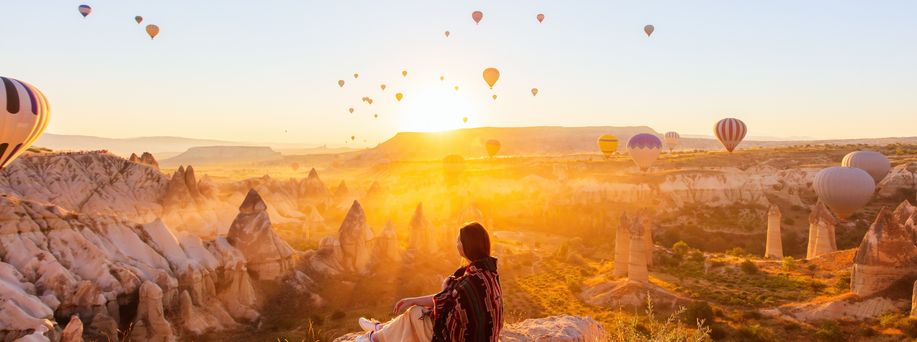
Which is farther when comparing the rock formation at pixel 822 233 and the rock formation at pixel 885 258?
the rock formation at pixel 822 233

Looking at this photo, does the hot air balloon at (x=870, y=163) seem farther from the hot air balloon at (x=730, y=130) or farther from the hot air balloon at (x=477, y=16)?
the hot air balloon at (x=477, y=16)

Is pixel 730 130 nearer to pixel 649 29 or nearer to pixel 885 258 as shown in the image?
pixel 649 29

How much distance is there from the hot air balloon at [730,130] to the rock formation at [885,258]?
49.0m

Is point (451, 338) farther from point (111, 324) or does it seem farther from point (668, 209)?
point (668, 209)

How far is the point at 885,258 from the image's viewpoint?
24812 millimetres

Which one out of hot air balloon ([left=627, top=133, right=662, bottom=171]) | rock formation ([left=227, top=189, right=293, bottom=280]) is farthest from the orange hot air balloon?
rock formation ([left=227, top=189, right=293, bottom=280])

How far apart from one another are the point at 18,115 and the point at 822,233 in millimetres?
44733

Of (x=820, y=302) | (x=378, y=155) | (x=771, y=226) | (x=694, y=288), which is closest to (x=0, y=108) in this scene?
(x=694, y=288)

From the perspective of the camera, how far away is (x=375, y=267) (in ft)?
109

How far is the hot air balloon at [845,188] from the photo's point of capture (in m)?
39.2

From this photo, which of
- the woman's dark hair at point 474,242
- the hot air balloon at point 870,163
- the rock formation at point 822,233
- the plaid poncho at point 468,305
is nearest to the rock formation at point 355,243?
the plaid poncho at point 468,305

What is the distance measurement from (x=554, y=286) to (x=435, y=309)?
28.3 m

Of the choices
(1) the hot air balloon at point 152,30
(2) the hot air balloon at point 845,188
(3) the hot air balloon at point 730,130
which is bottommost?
(2) the hot air balloon at point 845,188

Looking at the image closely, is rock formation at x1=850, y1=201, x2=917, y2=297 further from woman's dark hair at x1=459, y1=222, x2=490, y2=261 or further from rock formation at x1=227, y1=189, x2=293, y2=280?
rock formation at x1=227, y1=189, x2=293, y2=280
